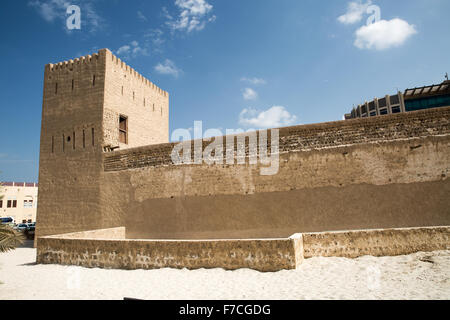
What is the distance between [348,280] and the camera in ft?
17.2

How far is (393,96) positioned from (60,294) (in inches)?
1316

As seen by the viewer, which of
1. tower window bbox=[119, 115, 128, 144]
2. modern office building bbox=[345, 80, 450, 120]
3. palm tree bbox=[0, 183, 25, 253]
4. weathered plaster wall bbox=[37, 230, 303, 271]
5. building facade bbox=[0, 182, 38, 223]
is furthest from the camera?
building facade bbox=[0, 182, 38, 223]

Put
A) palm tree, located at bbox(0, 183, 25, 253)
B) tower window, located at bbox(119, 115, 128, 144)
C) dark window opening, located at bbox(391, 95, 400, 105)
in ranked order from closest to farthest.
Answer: palm tree, located at bbox(0, 183, 25, 253) < tower window, located at bbox(119, 115, 128, 144) < dark window opening, located at bbox(391, 95, 400, 105)

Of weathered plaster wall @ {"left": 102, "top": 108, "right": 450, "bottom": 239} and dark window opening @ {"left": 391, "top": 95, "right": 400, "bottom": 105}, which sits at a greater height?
dark window opening @ {"left": 391, "top": 95, "right": 400, "bottom": 105}

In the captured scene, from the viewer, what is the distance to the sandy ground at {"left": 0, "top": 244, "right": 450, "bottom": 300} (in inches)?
185

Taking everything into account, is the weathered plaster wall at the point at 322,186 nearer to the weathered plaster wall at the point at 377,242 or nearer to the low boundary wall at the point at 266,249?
the weathered plaster wall at the point at 377,242

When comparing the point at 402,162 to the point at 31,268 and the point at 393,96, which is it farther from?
the point at 393,96

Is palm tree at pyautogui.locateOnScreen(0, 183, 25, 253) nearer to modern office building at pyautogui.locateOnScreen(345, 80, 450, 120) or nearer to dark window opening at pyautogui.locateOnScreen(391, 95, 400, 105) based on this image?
modern office building at pyautogui.locateOnScreen(345, 80, 450, 120)

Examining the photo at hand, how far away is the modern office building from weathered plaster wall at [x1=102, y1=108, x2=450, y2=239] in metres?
19.8

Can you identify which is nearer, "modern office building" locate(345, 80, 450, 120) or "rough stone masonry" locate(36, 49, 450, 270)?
"rough stone masonry" locate(36, 49, 450, 270)

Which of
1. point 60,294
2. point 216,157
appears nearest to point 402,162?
point 216,157

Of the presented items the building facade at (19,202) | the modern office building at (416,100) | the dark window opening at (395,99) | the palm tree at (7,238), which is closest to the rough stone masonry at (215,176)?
the palm tree at (7,238)

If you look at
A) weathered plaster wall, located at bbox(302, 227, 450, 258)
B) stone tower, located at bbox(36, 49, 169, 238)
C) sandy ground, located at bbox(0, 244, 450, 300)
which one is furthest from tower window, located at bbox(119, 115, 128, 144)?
weathered plaster wall, located at bbox(302, 227, 450, 258)

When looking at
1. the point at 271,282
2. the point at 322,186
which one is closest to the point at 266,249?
the point at 271,282
